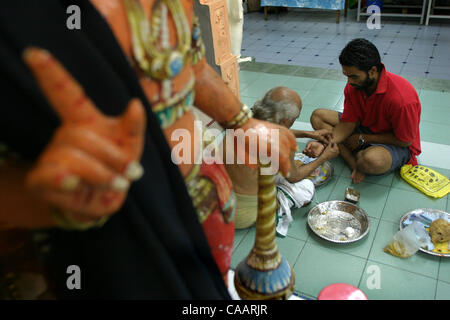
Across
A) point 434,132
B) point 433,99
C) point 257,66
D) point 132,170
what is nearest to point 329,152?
point 434,132

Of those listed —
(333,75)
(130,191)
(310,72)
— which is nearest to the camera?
(130,191)

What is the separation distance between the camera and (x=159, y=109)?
2.77ft

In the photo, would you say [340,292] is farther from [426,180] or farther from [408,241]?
[426,180]

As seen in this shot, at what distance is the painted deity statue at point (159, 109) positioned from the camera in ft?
1.87

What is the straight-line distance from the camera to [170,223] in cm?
85

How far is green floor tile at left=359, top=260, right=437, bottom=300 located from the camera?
6.68 feet

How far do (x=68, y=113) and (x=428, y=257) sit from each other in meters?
2.37

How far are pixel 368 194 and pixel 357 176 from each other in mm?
187

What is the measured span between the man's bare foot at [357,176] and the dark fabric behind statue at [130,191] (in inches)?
88.8

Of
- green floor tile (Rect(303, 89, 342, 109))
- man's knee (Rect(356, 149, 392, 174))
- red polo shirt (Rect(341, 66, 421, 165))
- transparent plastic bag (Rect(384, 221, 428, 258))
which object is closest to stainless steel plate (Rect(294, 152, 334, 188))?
man's knee (Rect(356, 149, 392, 174))

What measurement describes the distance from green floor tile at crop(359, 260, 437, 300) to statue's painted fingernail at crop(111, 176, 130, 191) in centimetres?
186

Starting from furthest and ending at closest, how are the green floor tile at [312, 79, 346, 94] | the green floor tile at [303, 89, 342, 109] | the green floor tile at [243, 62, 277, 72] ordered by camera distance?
the green floor tile at [243, 62, 277, 72]
the green floor tile at [312, 79, 346, 94]
the green floor tile at [303, 89, 342, 109]

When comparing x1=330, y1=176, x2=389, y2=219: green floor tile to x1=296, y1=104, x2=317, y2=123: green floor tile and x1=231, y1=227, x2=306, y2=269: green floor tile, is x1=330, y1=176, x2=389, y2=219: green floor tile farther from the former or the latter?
x1=296, y1=104, x2=317, y2=123: green floor tile

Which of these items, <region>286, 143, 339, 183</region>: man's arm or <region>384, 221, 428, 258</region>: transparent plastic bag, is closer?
<region>384, 221, 428, 258</region>: transparent plastic bag
